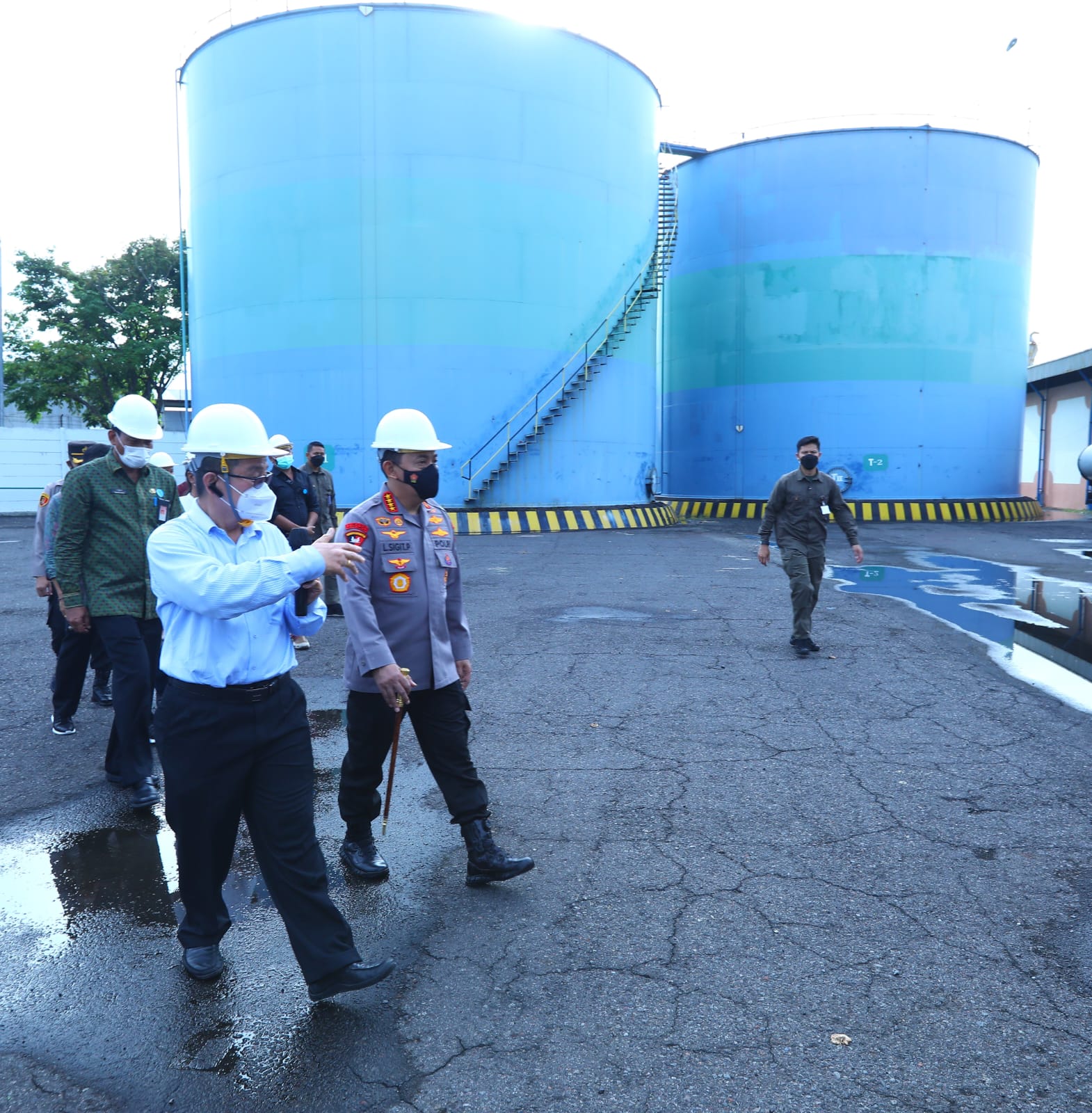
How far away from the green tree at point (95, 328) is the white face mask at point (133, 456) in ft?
116

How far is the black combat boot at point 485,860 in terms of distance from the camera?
394 centimetres

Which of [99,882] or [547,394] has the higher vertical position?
[547,394]

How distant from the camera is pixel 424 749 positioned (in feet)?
13.4

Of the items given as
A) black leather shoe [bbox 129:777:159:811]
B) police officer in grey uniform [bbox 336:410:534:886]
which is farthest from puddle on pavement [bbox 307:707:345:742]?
police officer in grey uniform [bbox 336:410:534:886]

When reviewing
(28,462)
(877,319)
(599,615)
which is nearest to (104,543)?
(599,615)

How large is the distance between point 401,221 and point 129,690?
17.8 meters

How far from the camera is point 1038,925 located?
3588 millimetres

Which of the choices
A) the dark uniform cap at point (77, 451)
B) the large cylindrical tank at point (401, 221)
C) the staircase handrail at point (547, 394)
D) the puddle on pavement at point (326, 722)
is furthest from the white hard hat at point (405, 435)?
the staircase handrail at point (547, 394)

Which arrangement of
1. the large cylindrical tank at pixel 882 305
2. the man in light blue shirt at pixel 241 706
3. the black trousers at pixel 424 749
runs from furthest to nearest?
the large cylindrical tank at pixel 882 305 < the black trousers at pixel 424 749 < the man in light blue shirt at pixel 241 706

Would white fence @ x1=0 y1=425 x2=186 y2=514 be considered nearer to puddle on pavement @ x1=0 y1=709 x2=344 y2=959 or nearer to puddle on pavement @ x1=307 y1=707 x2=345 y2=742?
puddle on pavement @ x1=307 y1=707 x2=345 y2=742

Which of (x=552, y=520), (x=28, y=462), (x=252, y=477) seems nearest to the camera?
(x=252, y=477)

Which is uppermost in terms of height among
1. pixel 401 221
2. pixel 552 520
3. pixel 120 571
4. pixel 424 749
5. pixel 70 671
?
pixel 401 221

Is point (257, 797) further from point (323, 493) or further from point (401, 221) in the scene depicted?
point (401, 221)

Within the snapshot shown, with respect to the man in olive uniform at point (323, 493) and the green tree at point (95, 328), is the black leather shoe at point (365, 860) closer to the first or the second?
the man in olive uniform at point (323, 493)
